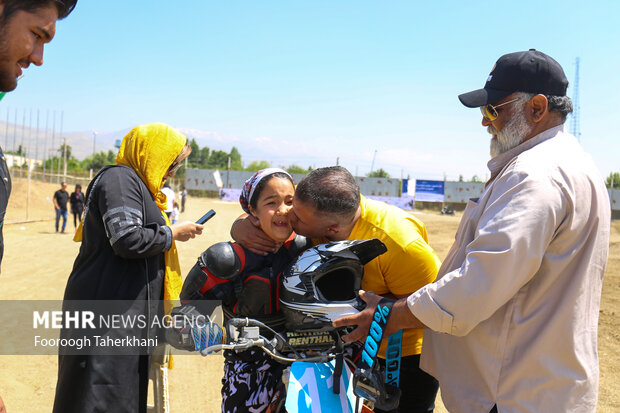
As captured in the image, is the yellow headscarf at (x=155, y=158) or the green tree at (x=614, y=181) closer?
the yellow headscarf at (x=155, y=158)

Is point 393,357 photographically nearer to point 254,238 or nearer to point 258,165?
point 254,238

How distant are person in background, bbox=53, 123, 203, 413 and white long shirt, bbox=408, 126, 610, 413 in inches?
61.7

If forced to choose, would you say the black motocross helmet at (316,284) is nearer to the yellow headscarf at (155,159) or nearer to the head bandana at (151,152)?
the yellow headscarf at (155,159)

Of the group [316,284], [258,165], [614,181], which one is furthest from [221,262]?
→ [258,165]

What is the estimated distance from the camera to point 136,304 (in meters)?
2.69

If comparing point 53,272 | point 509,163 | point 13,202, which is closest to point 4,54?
point 509,163

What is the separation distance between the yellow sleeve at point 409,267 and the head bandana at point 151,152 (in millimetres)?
1516

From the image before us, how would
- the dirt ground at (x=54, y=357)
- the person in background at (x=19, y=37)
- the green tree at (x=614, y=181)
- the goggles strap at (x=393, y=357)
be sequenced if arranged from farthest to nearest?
the green tree at (x=614, y=181), the dirt ground at (x=54, y=357), the goggles strap at (x=393, y=357), the person in background at (x=19, y=37)

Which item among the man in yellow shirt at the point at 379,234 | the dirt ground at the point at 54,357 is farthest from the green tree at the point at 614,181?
the man in yellow shirt at the point at 379,234

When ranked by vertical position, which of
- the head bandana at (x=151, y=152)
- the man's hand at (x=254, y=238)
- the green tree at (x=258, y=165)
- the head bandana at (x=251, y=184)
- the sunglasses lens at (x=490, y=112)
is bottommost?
the man's hand at (x=254, y=238)

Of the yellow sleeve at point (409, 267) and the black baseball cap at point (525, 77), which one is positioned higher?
the black baseball cap at point (525, 77)

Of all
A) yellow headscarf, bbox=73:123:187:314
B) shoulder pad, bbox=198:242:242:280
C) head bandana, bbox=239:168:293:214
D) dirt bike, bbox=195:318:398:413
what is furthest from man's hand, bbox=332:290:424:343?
yellow headscarf, bbox=73:123:187:314

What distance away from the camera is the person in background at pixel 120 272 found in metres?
2.54

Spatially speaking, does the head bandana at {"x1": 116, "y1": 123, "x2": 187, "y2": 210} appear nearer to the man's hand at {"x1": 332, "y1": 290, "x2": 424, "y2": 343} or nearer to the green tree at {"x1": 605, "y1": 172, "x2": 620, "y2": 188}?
the man's hand at {"x1": 332, "y1": 290, "x2": 424, "y2": 343}
